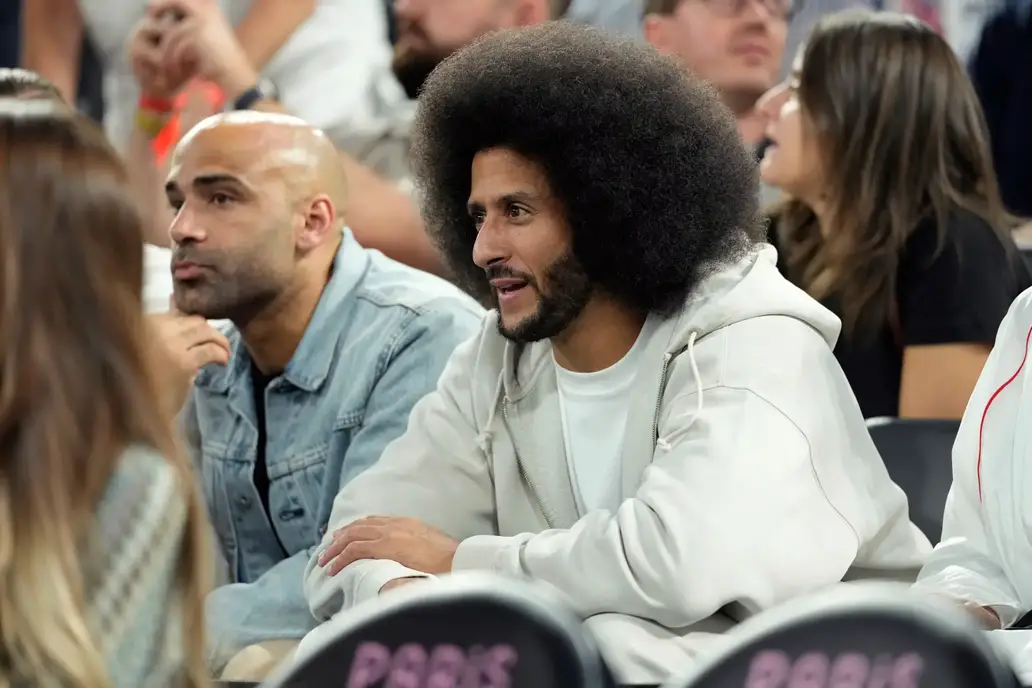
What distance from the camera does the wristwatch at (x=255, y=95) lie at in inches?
156

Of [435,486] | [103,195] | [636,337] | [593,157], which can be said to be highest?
[103,195]

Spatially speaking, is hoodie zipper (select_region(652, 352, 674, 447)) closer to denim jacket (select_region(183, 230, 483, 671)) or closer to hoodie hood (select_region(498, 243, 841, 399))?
hoodie hood (select_region(498, 243, 841, 399))

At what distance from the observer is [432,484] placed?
2449 mm

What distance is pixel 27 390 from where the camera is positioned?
1.45 metres

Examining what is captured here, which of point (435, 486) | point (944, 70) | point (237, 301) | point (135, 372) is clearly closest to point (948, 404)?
point (944, 70)

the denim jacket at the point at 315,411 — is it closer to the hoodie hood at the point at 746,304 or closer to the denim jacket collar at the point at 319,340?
the denim jacket collar at the point at 319,340

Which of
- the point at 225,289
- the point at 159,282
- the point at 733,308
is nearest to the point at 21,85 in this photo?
the point at 225,289

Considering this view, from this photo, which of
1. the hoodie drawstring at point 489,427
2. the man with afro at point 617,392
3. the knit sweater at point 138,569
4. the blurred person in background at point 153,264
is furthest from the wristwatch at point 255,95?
the knit sweater at point 138,569

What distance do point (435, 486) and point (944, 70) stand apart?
1.44 meters

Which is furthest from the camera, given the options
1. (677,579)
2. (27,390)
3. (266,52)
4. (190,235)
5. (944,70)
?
(266,52)

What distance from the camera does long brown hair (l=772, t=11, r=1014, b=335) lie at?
10.5 ft

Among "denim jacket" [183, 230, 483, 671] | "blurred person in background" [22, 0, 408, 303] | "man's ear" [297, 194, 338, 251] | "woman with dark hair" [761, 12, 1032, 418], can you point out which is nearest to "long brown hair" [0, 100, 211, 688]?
"denim jacket" [183, 230, 483, 671]

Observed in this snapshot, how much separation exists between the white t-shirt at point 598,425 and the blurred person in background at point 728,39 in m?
1.71

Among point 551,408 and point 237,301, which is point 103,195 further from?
point 237,301
